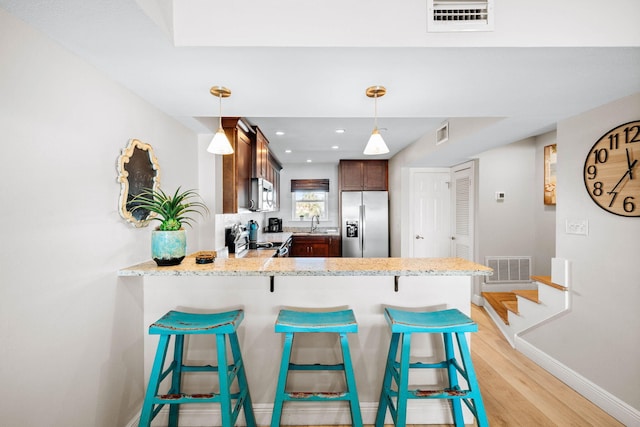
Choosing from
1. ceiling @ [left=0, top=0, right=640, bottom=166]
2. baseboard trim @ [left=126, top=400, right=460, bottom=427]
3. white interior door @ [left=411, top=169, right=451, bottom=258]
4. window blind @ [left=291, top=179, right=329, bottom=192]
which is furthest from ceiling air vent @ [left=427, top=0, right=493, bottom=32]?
window blind @ [left=291, top=179, right=329, bottom=192]

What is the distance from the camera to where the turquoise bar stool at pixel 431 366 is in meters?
1.54

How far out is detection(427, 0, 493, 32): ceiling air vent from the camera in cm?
134

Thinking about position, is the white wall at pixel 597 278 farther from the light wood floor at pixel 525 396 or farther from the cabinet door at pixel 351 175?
the cabinet door at pixel 351 175

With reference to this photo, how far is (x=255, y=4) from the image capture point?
4.45ft

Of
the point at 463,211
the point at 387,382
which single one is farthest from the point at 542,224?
the point at 387,382

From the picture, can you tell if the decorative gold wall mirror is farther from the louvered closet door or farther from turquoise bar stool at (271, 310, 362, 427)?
the louvered closet door

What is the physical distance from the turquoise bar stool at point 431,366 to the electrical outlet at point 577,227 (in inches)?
54.3

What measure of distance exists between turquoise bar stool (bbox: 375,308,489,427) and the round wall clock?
4.55 ft

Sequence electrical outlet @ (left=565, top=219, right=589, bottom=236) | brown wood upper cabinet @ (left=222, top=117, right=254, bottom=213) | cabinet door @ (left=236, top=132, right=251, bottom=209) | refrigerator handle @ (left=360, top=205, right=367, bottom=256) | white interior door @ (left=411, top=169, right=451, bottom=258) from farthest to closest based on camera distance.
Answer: refrigerator handle @ (left=360, top=205, right=367, bottom=256)
white interior door @ (left=411, top=169, right=451, bottom=258)
cabinet door @ (left=236, top=132, right=251, bottom=209)
brown wood upper cabinet @ (left=222, top=117, right=254, bottom=213)
electrical outlet @ (left=565, top=219, right=589, bottom=236)

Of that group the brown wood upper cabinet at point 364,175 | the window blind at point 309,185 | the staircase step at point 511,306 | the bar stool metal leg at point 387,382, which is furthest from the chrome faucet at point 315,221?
the bar stool metal leg at point 387,382

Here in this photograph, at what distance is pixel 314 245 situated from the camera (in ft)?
18.0

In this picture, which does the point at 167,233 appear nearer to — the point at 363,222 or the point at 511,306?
the point at 511,306

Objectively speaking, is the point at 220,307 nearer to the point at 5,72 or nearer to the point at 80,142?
the point at 80,142

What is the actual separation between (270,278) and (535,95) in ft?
6.93
